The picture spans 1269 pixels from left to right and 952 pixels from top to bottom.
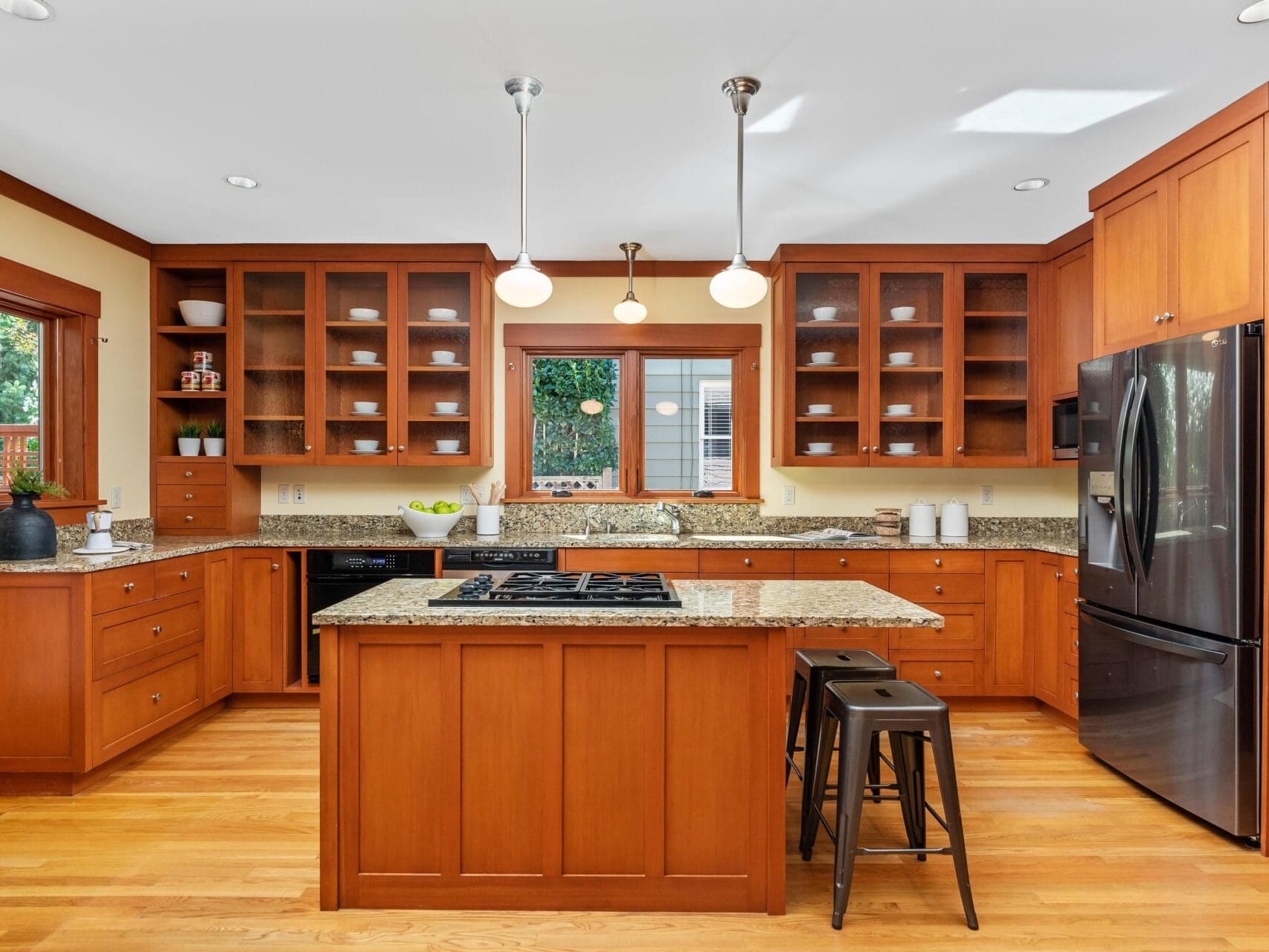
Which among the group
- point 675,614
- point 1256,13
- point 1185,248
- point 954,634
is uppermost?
point 1256,13

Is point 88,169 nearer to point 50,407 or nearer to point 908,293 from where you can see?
point 50,407

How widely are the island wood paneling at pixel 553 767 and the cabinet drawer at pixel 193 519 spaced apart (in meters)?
2.66

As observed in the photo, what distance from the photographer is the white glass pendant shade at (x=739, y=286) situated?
2354mm

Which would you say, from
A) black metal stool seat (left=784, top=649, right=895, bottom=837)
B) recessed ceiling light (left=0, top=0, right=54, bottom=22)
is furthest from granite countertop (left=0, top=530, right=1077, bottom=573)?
recessed ceiling light (left=0, top=0, right=54, bottom=22)

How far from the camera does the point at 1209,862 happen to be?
2.39m

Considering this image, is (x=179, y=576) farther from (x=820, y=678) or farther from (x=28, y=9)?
(x=820, y=678)

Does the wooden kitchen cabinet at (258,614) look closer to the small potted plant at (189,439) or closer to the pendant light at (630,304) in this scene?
the small potted plant at (189,439)

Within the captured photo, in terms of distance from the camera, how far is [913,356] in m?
4.31

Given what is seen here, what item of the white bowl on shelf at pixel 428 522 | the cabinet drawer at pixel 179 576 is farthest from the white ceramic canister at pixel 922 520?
the cabinet drawer at pixel 179 576

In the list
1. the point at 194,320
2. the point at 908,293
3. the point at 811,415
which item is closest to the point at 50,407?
the point at 194,320

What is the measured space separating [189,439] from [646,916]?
3.65 meters

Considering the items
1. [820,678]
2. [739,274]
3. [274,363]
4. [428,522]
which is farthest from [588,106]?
[274,363]

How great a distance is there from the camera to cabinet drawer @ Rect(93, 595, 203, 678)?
2.99 m

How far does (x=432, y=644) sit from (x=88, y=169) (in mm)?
2699
